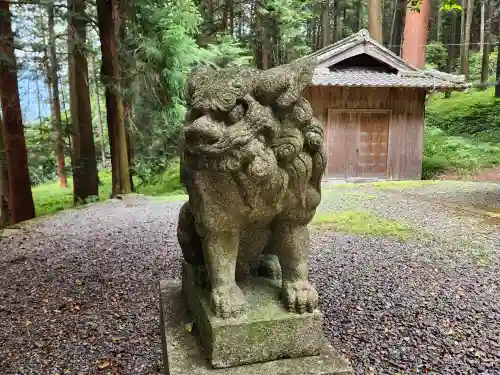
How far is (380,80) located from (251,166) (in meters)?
10.1

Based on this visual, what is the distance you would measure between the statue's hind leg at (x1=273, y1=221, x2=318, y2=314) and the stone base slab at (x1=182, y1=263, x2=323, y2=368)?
0.06m

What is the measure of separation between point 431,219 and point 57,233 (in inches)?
232

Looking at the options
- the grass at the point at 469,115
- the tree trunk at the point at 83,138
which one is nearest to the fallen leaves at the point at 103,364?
the tree trunk at the point at 83,138

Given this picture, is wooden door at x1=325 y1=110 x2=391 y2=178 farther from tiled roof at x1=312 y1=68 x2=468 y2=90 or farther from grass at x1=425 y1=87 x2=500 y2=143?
grass at x1=425 y1=87 x2=500 y2=143

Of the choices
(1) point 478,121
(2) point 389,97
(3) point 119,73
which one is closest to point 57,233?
(3) point 119,73

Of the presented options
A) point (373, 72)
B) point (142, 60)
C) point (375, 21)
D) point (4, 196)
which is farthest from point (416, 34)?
point (4, 196)

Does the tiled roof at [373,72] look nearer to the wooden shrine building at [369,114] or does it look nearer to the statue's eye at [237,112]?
the wooden shrine building at [369,114]

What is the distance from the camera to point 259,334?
5.74 feet

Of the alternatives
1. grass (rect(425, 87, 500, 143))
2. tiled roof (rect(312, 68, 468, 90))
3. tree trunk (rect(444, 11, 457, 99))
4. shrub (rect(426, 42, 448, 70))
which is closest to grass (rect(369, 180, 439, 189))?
tiled roof (rect(312, 68, 468, 90))

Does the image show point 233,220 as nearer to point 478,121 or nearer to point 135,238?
point 135,238

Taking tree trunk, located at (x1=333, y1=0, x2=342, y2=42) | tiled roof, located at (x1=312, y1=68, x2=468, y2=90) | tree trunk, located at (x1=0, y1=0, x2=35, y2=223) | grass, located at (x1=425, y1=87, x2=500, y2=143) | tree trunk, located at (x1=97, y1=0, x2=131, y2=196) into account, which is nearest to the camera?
tree trunk, located at (x1=0, y1=0, x2=35, y2=223)

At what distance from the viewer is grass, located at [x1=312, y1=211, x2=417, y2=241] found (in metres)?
6.26

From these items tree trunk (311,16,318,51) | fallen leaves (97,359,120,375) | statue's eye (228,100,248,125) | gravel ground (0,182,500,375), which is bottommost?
fallen leaves (97,359,120,375)

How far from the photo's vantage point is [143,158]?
1298 centimetres
